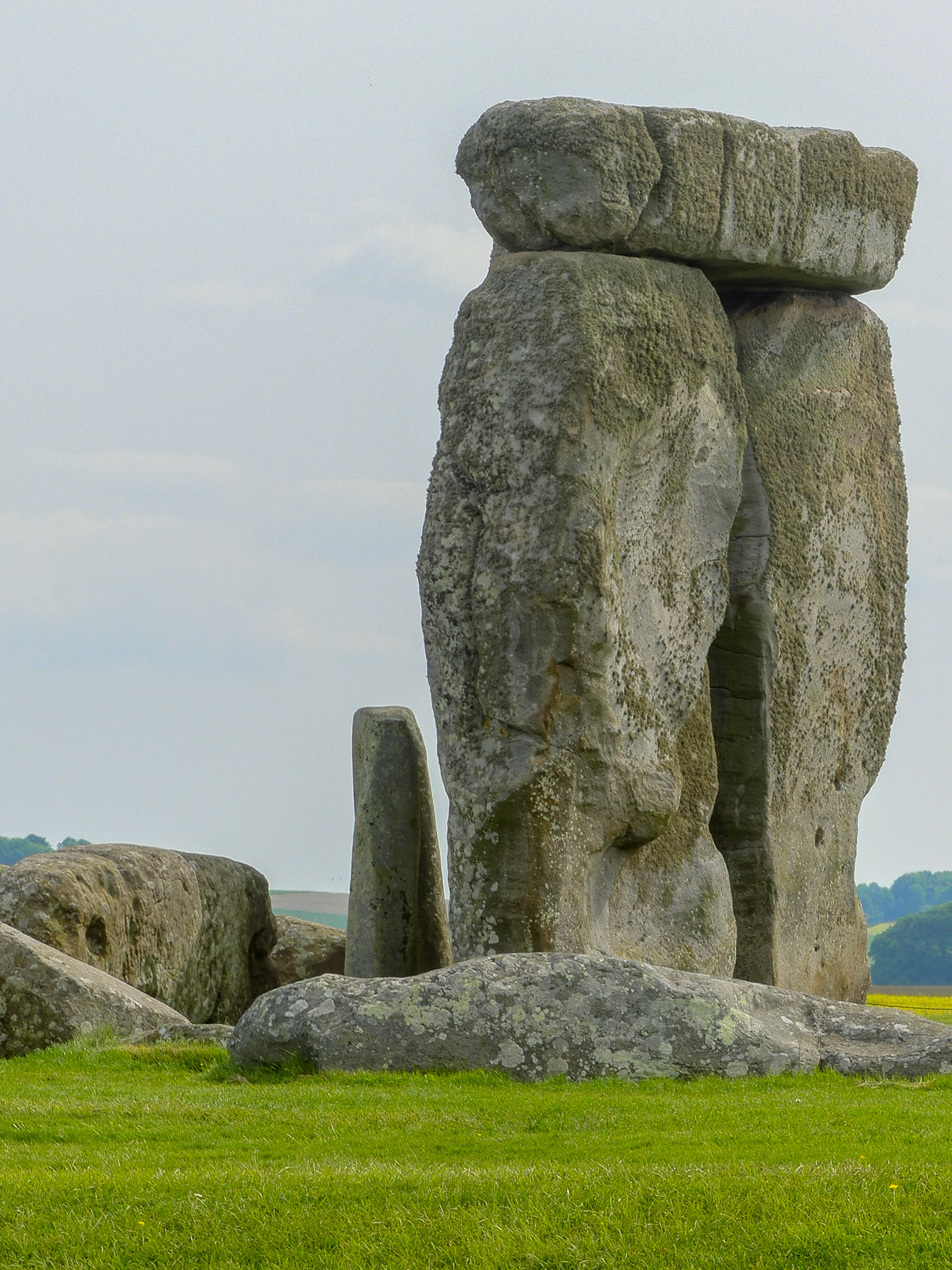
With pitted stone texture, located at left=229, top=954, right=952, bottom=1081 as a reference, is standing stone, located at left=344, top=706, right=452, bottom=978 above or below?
above

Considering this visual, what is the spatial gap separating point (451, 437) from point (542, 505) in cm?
139

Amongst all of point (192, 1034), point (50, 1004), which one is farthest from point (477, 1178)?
point (50, 1004)

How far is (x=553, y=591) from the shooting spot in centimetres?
1700

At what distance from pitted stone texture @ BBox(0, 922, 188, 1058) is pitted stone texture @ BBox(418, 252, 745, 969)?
11.3 feet

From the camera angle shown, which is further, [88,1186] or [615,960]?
[615,960]

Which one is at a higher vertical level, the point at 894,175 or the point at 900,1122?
the point at 894,175

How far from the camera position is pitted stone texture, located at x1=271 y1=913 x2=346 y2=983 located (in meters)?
22.9

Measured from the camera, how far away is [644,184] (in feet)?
59.1

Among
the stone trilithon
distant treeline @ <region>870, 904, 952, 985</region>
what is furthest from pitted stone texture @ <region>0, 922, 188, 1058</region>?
distant treeline @ <region>870, 904, 952, 985</region>

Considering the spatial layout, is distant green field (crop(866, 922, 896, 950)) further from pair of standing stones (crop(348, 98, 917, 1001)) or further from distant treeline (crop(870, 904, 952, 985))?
pair of standing stones (crop(348, 98, 917, 1001))

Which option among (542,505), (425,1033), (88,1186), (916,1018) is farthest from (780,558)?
(88,1186)

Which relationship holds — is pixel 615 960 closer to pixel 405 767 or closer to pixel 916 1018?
pixel 916 1018

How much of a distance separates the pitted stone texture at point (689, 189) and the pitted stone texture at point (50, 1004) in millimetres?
8289

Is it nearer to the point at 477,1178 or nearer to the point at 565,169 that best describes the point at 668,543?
the point at 565,169
